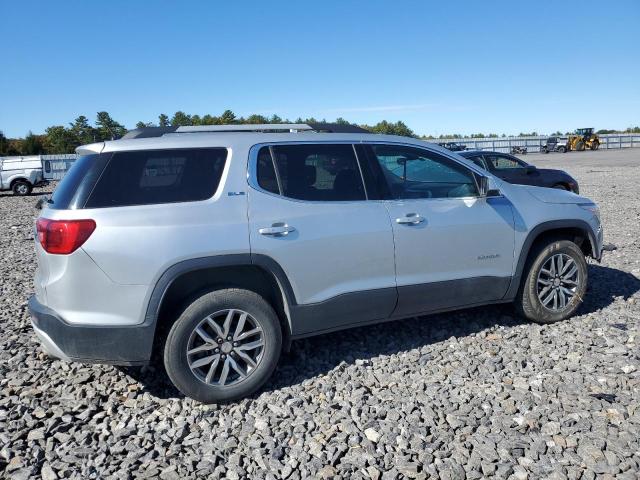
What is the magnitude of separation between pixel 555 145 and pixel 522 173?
45102mm

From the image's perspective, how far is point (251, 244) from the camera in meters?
3.37

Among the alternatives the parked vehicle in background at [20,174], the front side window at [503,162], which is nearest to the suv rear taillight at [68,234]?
the front side window at [503,162]

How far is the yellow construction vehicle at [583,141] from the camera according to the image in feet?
168

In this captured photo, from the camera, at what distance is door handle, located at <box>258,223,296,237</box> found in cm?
340

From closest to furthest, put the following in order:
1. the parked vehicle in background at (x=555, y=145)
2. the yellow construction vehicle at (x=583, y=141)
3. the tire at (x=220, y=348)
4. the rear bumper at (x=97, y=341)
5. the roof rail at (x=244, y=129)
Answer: the rear bumper at (x=97, y=341) → the tire at (x=220, y=348) → the roof rail at (x=244, y=129) → the yellow construction vehicle at (x=583, y=141) → the parked vehicle in background at (x=555, y=145)

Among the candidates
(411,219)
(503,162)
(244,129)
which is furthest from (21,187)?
(411,219)

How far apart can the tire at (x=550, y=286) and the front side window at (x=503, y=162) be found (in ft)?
26.9

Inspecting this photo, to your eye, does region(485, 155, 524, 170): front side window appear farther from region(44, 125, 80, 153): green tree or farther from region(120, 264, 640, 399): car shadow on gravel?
region(44, 125, 80, 153): green tree

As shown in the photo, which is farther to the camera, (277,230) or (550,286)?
(550,286)

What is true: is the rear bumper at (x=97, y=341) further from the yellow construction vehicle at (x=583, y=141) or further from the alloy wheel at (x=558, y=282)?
the yellow construction vehicle at (x=583, y=141)

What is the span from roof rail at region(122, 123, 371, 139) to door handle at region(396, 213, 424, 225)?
875mm

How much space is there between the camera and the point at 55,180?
95.0 feet

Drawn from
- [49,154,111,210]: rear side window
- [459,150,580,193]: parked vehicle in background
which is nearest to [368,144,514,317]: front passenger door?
[49,154,111,210]: rear side window

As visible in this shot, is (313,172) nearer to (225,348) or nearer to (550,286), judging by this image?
(225,348)
